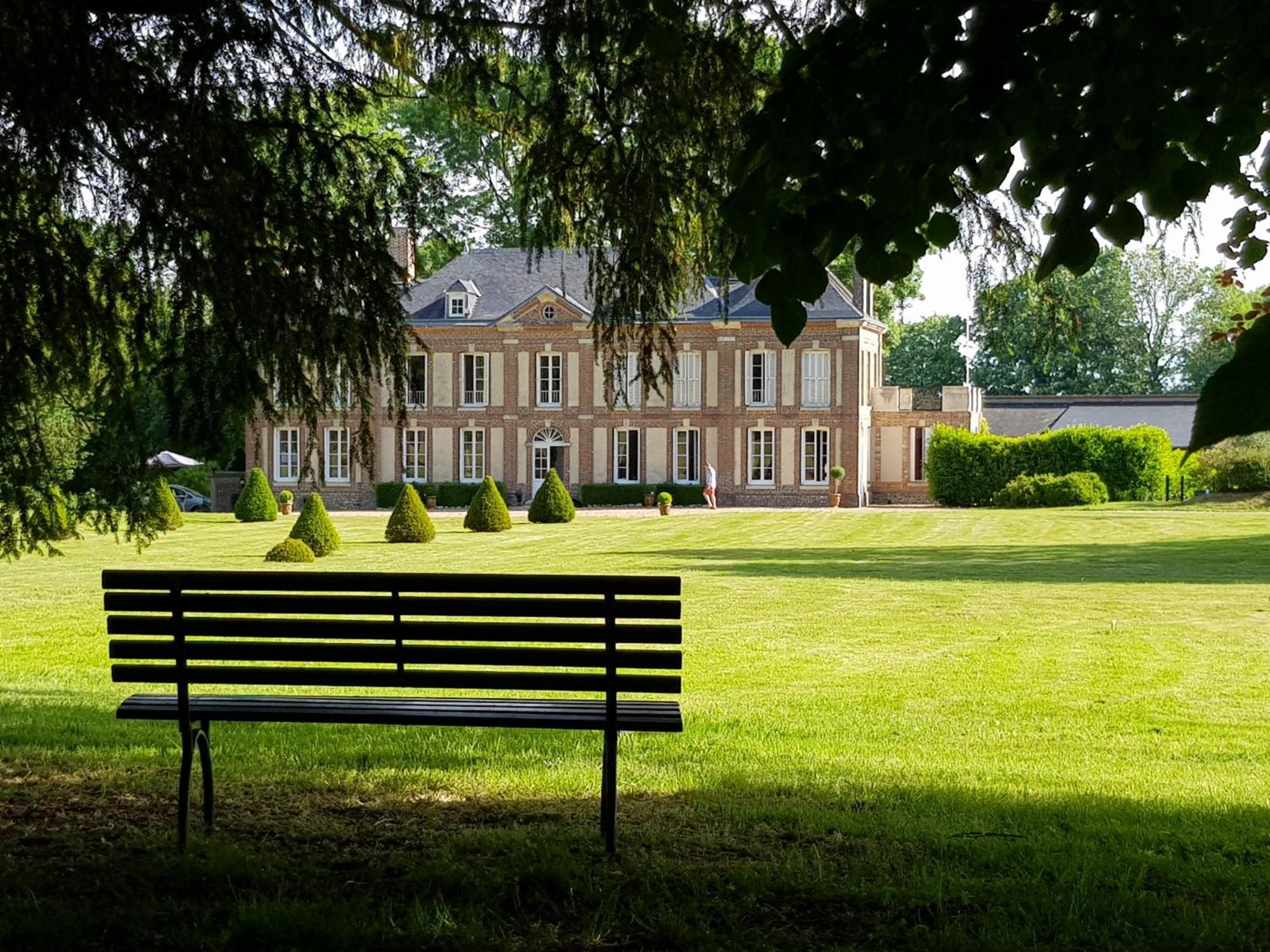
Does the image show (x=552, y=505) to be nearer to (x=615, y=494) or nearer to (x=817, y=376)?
(x=615, y=494)

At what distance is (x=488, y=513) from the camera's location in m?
28.4

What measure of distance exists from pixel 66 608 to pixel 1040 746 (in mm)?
9907

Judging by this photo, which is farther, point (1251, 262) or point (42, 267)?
point (42, 267)

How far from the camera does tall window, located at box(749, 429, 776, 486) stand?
39312 mm

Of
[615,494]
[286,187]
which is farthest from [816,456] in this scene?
[286,187]

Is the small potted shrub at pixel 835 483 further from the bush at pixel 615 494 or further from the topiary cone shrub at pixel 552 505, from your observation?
the topiary cone shrub at pixel 552 505

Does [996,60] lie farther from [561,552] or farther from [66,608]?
[561,552]

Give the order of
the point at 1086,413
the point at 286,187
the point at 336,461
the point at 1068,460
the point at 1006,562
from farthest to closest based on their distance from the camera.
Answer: the point at 1086,413 → the point at 336,461 → the point at 1068,460 → the point at 1006,562 → the point at 286,187

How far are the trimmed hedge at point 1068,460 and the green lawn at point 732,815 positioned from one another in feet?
87.5

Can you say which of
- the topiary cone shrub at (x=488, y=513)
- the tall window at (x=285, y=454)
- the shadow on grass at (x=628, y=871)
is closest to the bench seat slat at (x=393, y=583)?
the shadow on grass at (x=628, y=871)

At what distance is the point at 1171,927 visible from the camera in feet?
10.9

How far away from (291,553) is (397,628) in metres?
17.4

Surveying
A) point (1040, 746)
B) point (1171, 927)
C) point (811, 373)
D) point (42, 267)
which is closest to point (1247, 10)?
point (1171, 927)

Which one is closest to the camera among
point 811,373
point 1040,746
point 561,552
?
point 1040,746
